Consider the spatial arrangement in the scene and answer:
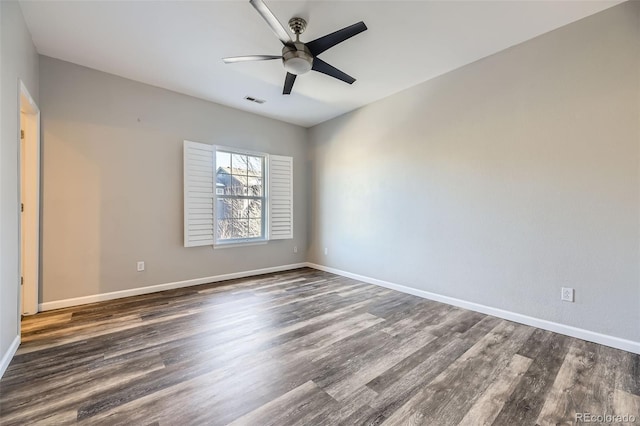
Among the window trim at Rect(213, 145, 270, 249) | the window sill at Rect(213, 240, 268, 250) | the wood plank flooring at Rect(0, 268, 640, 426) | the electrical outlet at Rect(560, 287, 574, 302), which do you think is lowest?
the wood plank flooring at Rect(0, 268, 640, 426)

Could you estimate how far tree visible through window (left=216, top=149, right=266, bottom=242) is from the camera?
4.29 meters

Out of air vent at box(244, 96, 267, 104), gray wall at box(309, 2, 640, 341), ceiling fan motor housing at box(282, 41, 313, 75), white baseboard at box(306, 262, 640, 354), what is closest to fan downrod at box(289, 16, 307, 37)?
ceiling fan motor housing at box(282, 41, 313, 75)

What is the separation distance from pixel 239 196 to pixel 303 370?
323cm

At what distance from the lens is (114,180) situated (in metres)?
3.34

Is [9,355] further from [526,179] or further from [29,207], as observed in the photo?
[526,179]

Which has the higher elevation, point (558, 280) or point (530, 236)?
point (530, 236)

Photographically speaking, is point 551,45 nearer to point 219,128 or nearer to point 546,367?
point 546,367

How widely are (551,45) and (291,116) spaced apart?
3.48 meters

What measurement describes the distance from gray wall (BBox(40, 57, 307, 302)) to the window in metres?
0.16

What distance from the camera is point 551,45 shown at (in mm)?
2486

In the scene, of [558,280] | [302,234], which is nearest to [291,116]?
[302,234]

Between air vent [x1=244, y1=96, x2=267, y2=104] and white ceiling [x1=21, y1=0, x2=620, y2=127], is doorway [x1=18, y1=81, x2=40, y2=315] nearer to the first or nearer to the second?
white ceiling [x1=21, y1=0, x2=620, y2=127]

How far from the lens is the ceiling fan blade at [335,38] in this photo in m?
2.08

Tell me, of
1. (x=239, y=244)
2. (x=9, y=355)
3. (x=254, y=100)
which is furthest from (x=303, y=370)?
(x=254, y=100)
